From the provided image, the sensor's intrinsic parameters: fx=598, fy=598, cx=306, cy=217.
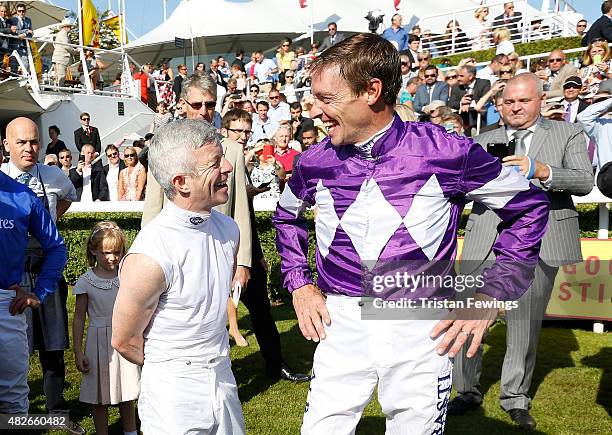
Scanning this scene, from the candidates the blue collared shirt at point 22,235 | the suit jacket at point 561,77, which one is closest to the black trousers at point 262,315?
the blue collared shirt at point 22,235

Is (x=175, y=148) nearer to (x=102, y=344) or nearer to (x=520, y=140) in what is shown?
(x=102, y=344)

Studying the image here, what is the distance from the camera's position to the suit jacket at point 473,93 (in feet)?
34.3

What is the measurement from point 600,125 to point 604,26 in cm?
962

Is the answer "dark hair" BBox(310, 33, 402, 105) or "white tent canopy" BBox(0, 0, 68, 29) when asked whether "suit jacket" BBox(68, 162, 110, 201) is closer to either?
"dark hair" BBox(310, 33, 402, 105)

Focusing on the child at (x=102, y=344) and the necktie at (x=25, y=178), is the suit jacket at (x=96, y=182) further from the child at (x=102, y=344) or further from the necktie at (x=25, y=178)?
the child at (x=102, y=344)

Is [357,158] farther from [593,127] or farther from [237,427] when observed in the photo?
[593,127]

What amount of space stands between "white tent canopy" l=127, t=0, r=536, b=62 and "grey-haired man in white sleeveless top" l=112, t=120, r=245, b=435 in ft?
84.5

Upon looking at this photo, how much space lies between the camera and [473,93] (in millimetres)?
10781

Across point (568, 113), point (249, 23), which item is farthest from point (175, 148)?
point (249, 23)

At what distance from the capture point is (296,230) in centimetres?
289

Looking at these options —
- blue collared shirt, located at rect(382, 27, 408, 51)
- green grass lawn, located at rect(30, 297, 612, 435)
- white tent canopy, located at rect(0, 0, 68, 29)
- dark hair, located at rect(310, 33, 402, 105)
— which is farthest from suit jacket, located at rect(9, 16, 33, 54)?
dark hair, located at rect(310, 33, 402, 105)

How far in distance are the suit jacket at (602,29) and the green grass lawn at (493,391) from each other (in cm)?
804

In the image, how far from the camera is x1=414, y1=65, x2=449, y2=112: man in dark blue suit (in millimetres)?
11016

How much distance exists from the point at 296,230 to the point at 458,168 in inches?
34.4
